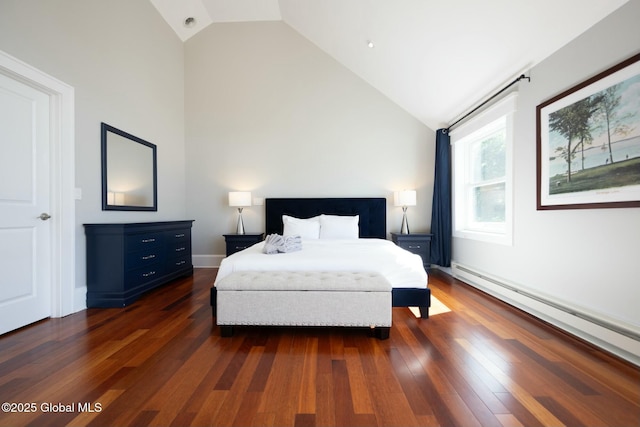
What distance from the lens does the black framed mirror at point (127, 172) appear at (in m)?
2.87

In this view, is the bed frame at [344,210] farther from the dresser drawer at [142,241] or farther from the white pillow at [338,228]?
the dresser drawer at [142,241]

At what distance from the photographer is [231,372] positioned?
1.49m

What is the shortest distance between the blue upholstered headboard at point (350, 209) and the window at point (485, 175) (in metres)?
1.06

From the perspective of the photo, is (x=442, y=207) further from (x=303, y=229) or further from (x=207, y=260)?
(x=207, y=260)

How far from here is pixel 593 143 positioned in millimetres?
1842

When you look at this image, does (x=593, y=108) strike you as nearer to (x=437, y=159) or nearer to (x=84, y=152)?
(x=437, y=159)

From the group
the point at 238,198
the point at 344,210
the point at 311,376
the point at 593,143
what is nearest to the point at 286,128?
the point at 238,198

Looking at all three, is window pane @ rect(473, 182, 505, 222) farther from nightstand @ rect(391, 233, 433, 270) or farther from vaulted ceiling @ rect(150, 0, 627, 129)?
vaulted ceiling @ rect(150, 0, 627, 129)

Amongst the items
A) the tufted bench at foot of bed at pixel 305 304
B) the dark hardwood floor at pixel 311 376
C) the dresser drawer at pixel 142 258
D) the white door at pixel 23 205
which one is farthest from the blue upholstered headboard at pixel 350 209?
the white door at pixel 23 205

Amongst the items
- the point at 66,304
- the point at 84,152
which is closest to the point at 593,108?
the point at 84,152

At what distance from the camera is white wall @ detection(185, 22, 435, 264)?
170 inches

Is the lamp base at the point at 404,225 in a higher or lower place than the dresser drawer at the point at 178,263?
higher

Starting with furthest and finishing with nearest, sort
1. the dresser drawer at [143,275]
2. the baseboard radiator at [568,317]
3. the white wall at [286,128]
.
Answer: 1. the white wall at [286,128]
2. the dresser drawer at [143,275]
3. the baseboard radiator at [568,317]

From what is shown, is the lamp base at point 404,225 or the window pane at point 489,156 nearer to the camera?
the window pane at point 489,156
